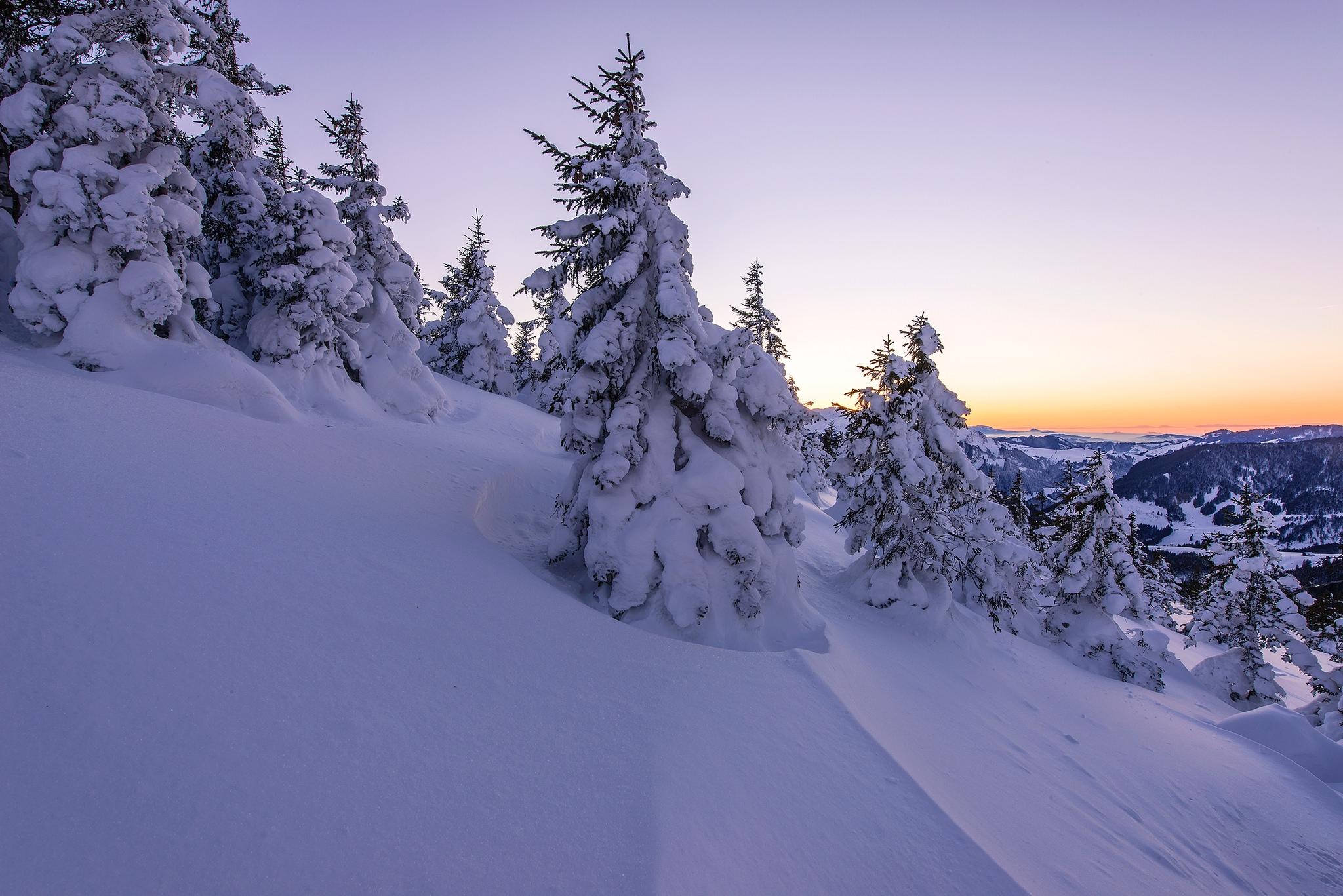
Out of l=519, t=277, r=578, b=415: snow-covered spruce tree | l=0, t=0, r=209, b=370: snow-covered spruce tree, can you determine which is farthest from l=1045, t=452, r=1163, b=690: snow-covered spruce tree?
l=0, t=0, r=209, b=370: snow-covered spruce tree

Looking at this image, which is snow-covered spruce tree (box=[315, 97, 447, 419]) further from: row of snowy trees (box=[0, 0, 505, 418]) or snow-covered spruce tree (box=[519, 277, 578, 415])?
snow-covered spruce tree (box=[519, 277, 578, 415])

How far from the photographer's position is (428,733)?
4152 mm

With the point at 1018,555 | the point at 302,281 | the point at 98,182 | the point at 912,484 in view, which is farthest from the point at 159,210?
the point at 1018,555

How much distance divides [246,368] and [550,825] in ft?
39.3

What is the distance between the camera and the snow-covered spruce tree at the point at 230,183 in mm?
14023

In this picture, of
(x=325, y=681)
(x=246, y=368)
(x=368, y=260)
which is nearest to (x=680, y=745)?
(x=325, y=681)

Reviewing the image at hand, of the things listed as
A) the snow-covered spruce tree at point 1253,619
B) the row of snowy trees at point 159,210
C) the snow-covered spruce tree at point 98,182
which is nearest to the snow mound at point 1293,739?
the snow-covered spruce tree at point 1253,619

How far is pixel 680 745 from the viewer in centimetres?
493

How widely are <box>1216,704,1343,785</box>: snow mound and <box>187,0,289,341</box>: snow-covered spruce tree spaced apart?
91.5 feet

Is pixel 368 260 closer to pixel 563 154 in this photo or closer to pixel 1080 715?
pixel 563 154

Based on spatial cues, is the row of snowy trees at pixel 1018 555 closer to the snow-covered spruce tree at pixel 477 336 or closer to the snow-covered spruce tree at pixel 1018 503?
the snow-covered spruce tree at pixel 1018 503

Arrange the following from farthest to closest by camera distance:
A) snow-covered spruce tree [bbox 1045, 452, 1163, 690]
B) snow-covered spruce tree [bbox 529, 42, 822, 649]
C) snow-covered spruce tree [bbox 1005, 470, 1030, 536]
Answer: snow-covered spruce tree [bbox 1005, 470, 1030, 536] → snow-covered spruce tree [bbox 1045, 452, 1163, 690] → snow-covered spruce tree [bbox 529, 42, 822, 649]

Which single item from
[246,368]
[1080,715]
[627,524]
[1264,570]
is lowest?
[1080,715]

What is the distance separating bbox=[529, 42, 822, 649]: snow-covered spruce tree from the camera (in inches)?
321
